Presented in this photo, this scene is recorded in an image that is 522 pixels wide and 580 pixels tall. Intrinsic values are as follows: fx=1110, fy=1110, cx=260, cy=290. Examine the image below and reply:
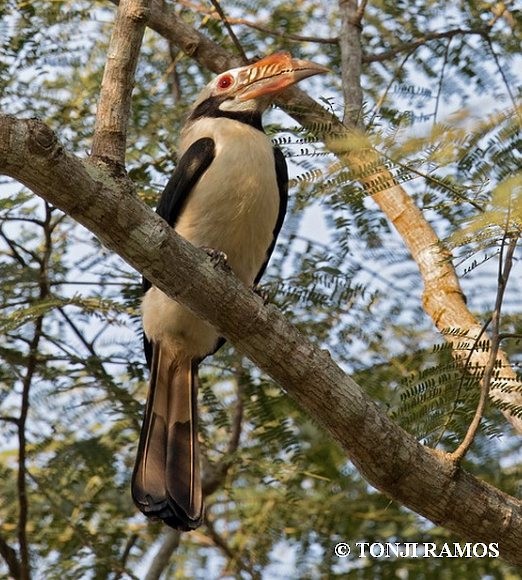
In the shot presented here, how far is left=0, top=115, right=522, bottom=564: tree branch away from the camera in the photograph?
10.3ft

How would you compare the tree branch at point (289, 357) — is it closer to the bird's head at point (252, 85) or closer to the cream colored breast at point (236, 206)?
the cream colored breast at point (236, 206)

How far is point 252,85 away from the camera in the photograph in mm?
4910

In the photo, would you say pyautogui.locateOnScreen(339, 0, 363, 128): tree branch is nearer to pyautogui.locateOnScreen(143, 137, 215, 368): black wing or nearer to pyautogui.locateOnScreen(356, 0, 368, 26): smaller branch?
pyautogui.locateOnScreen(356, 0, 368, 26): smaller branch

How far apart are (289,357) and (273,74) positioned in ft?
5.90

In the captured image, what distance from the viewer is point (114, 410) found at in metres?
4.97

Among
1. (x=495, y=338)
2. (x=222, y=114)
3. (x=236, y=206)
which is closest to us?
(x=495, y=338)

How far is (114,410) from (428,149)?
2269 mm

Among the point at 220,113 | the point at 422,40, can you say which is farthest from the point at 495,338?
the point at 422,40

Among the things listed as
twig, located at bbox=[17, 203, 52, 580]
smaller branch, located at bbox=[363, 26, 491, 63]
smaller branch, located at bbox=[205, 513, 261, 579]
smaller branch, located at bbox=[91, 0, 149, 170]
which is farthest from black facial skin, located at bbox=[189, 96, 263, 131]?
smaller branch, located at bbox=[205, 513, 261, 579]

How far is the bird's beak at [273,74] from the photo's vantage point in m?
4.72

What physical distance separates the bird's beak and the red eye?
0.06 metres

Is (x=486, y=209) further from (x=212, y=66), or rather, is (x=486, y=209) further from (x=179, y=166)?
(x=212, y=66)

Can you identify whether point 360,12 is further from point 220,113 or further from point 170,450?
point 170,450

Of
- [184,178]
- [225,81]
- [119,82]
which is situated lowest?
[119,82]
